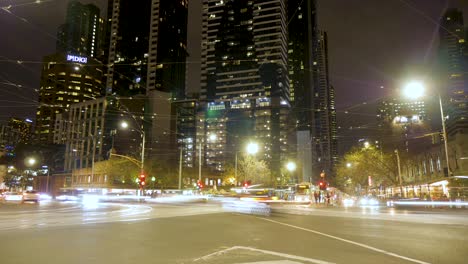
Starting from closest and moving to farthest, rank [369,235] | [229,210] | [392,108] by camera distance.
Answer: [369,235], [229,210], [392,108]

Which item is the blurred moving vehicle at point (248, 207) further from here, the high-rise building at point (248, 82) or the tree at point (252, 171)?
the high-rise building at point (248, 82)

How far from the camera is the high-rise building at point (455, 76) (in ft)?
246

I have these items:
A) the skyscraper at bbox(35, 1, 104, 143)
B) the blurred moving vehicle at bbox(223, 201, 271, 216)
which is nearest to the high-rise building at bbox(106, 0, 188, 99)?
the skyscraper at bbox(35, 1, 104, 143)

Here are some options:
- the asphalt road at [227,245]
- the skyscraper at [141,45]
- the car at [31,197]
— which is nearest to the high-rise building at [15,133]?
the car at [31,197]

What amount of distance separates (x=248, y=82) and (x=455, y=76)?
294 ft

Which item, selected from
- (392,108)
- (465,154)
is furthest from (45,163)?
(465,154)

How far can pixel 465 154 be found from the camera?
167 feet

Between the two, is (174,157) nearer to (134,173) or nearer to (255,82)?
(134,173)

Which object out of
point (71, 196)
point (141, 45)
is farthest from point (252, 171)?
point (141, 45)

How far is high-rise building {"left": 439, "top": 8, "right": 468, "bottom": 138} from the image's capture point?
75.1m

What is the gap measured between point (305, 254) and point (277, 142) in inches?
5758

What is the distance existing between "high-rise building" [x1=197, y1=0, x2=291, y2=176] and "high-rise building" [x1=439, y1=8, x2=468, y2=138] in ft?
237

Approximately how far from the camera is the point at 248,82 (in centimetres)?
16000

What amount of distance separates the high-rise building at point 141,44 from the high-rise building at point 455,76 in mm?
104313
